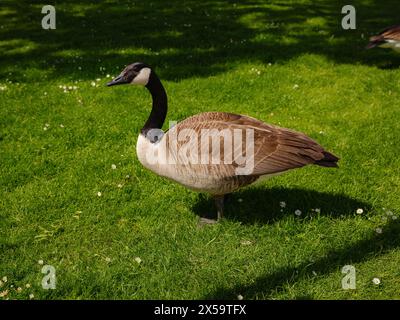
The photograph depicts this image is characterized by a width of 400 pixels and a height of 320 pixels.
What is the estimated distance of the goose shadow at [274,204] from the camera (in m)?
5.09

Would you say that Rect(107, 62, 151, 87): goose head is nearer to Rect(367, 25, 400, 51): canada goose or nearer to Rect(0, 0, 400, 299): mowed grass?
Rect(0, 0, 400, 299): mowed grass

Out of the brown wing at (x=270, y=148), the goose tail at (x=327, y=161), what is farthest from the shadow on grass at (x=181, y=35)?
the goose tail at (x=327, y=161)

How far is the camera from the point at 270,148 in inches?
175

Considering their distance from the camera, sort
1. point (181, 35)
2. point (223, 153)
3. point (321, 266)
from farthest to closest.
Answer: point (181, 35)
point (321, 266)
point (223, 153)

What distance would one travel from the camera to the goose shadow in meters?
5.09

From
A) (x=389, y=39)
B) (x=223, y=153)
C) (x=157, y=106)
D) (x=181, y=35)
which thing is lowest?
(x=223, y=153)

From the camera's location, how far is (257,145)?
445 cm

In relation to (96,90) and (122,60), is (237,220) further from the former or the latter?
(122,60)

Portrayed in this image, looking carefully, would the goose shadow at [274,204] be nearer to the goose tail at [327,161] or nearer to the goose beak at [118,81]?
the goose tail at [327,161]

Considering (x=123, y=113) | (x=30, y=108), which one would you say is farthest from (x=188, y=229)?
(x=30, y=108)

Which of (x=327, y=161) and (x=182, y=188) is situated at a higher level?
(x=327, y=161)

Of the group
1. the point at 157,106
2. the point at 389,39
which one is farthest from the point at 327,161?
the point at 389,39

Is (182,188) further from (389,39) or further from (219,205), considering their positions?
(389,39)

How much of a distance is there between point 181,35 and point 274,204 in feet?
21.7
